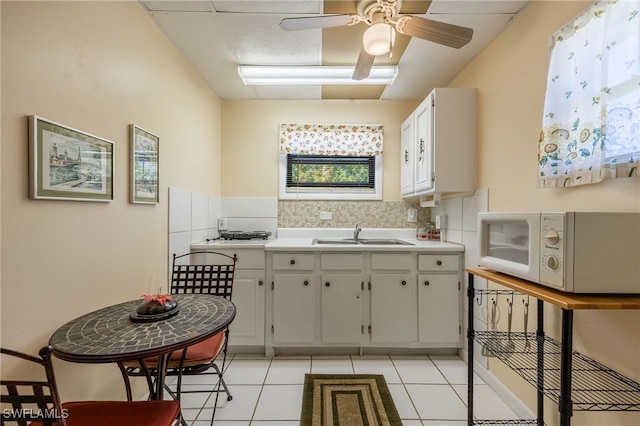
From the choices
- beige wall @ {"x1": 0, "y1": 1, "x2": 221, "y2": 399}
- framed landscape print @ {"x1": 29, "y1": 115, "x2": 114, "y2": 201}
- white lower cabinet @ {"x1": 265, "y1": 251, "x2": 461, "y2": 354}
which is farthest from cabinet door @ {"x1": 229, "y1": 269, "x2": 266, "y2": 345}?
framed landscape print @ {"x1": 29, "y1": 115, "x2": 114, "y2": 201}

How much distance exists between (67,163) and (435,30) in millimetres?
1865

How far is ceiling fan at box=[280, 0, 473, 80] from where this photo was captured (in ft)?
4.90

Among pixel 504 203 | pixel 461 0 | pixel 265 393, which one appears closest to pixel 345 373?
pixel 265 393

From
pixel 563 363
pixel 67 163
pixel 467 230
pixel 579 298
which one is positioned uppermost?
pixel 67 163

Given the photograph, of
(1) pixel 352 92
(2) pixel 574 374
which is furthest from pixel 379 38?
(2) pixel 574 374

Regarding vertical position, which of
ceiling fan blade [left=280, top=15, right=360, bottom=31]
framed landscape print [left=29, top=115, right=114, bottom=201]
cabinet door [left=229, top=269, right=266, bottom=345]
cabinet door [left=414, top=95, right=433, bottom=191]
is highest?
ceiling fan blade [left=280, top=15, right=360, bottom=31]

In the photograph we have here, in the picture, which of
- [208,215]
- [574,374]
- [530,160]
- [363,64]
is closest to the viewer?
[574,374]

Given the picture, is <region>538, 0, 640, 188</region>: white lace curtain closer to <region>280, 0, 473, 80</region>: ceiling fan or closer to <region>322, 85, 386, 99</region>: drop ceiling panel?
<region>280, 0, 473, 80</region>: ceiling fan

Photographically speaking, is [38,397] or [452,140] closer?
[38,397]

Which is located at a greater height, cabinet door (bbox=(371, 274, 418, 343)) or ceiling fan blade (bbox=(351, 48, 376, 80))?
ceiling fan blade (bbox=(351, 48, 376, 80))

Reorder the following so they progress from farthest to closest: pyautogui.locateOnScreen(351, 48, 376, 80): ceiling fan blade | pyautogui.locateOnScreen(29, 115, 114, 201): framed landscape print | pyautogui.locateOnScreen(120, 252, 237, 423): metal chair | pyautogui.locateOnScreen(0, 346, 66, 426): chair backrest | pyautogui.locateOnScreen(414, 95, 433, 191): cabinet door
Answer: pyautogui.locateOnScreen(414, 95, 433, 191): cabinet door
pyautogui.locateOnScreen(351, 48, 376, 80): ceiling fan blade
pyautogui.locateOnScreen(120, 252, 237, 423): metal chair
pyautogui.locateOnScreen(29, 115, 114, 201): framed landscape print
pyautogui.locateOnScreen(0, 346, 66, 426): chair backrest

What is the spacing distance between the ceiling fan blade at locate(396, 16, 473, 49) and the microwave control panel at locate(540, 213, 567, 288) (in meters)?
1.04

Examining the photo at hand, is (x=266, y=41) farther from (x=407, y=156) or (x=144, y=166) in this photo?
(x=407, y=156)

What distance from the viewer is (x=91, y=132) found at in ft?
4.38
